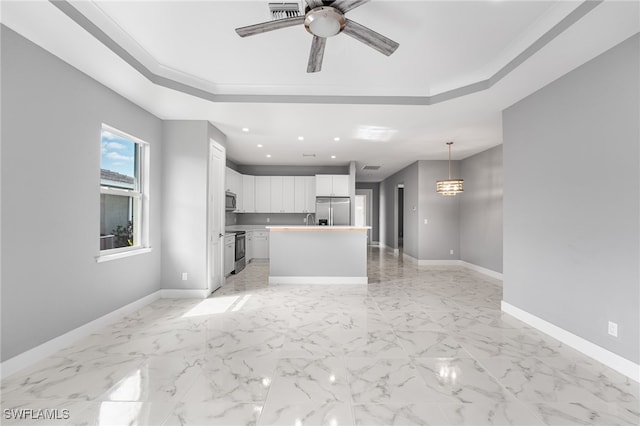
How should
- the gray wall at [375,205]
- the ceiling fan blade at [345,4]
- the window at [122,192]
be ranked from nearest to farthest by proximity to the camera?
the ceiling fan blade at [345,4], the window at [122,192], the gray wall at [375,205]

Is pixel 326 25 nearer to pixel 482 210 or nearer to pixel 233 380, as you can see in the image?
pixel 233 380

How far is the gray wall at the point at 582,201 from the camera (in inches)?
87.4

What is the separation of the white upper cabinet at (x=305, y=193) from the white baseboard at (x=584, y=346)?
5.22 meters

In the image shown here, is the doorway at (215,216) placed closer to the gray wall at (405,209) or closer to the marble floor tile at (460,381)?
the marble floor tile at (460,381)

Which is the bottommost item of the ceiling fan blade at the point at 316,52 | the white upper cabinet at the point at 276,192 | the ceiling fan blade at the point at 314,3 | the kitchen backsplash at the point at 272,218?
the kitchen backsplash at the point at 272,218

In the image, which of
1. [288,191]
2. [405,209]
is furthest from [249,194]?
[405,209]

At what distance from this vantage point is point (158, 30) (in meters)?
2.48

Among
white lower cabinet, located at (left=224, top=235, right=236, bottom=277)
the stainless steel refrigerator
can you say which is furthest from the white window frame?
the stainless steel refrigerator

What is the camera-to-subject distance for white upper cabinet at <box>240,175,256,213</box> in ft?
24.9

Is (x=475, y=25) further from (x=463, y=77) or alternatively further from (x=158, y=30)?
(x=158, y=30)

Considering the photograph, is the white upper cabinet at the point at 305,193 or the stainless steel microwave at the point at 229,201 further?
the white upper cabinet at the point at 305,193

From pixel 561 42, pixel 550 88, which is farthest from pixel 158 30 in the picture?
pixel 550 88

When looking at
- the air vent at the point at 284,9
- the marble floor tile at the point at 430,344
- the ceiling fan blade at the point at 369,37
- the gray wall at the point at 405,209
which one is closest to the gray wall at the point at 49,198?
the air vent at the point at 284,9

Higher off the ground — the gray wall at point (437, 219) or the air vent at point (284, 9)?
the air vent at point (284, 9)
